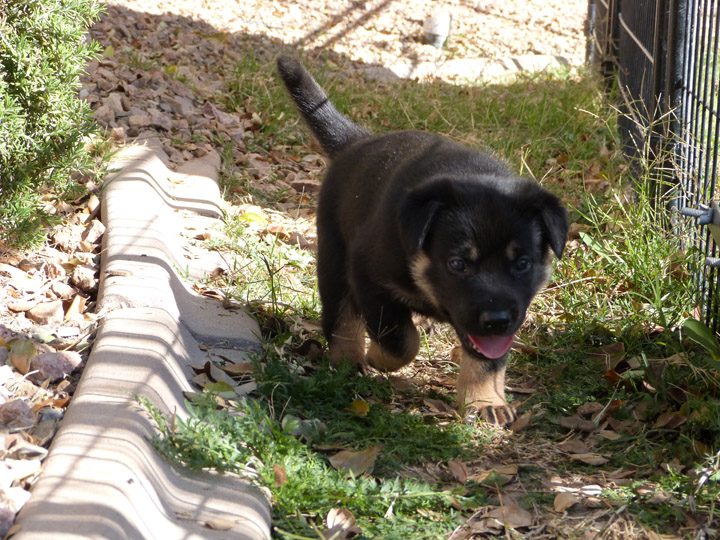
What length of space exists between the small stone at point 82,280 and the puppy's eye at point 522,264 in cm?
177

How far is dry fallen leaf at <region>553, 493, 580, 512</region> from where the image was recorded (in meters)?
2.67

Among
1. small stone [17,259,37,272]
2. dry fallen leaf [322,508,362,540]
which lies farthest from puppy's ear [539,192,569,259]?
small stone [17,259,37,272]

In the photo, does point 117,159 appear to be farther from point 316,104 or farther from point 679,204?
point 679,204

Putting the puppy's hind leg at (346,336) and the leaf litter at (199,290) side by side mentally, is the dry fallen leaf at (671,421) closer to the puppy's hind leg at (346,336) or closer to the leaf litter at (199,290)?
the leaf litter at (199,290)

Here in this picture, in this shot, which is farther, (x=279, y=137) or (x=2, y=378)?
(x=279, y=137)

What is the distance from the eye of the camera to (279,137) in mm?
6480

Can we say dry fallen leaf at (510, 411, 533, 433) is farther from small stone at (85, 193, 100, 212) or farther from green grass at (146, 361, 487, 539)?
small stone at (85, 193, 100, 212)

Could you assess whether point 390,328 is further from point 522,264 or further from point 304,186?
point 304,186

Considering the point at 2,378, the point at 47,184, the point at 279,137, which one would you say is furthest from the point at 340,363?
the point at 279,137

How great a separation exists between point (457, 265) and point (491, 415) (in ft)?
2.16

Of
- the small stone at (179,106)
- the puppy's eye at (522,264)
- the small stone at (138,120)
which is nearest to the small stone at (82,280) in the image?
the puppy's eye at (522,264)

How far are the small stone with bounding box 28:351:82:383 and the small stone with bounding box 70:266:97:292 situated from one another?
659 mm

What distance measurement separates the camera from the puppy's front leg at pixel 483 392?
3311mm

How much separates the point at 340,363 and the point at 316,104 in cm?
142
